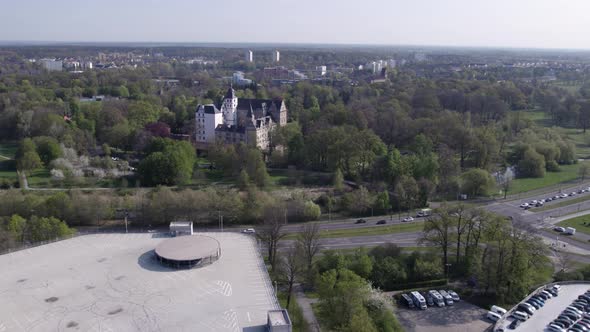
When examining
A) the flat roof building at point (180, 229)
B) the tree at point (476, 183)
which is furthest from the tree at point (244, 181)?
the tree at point (476, 183)

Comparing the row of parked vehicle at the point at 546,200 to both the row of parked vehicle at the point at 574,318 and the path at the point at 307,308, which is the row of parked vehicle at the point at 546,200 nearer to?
the row of parked vehicle at the point at 574,318

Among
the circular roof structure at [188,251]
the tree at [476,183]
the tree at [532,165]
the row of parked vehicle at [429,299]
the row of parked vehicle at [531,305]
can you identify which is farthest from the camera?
the tree at [532,165]

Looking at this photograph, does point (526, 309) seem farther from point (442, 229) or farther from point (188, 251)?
point (188, 251)

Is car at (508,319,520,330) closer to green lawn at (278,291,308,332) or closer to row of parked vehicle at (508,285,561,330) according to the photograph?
row of parked vehicle at (508,285,561,330)

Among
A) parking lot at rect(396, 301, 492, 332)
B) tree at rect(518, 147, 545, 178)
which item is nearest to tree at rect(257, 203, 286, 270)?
parking lot at rect(396, 301, 492, 332)

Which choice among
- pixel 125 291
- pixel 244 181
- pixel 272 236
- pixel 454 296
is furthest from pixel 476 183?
pixel 125 291

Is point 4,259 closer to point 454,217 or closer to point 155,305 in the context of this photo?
point 155,305

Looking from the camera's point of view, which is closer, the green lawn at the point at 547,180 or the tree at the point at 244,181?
the tree at the point at 244,181
